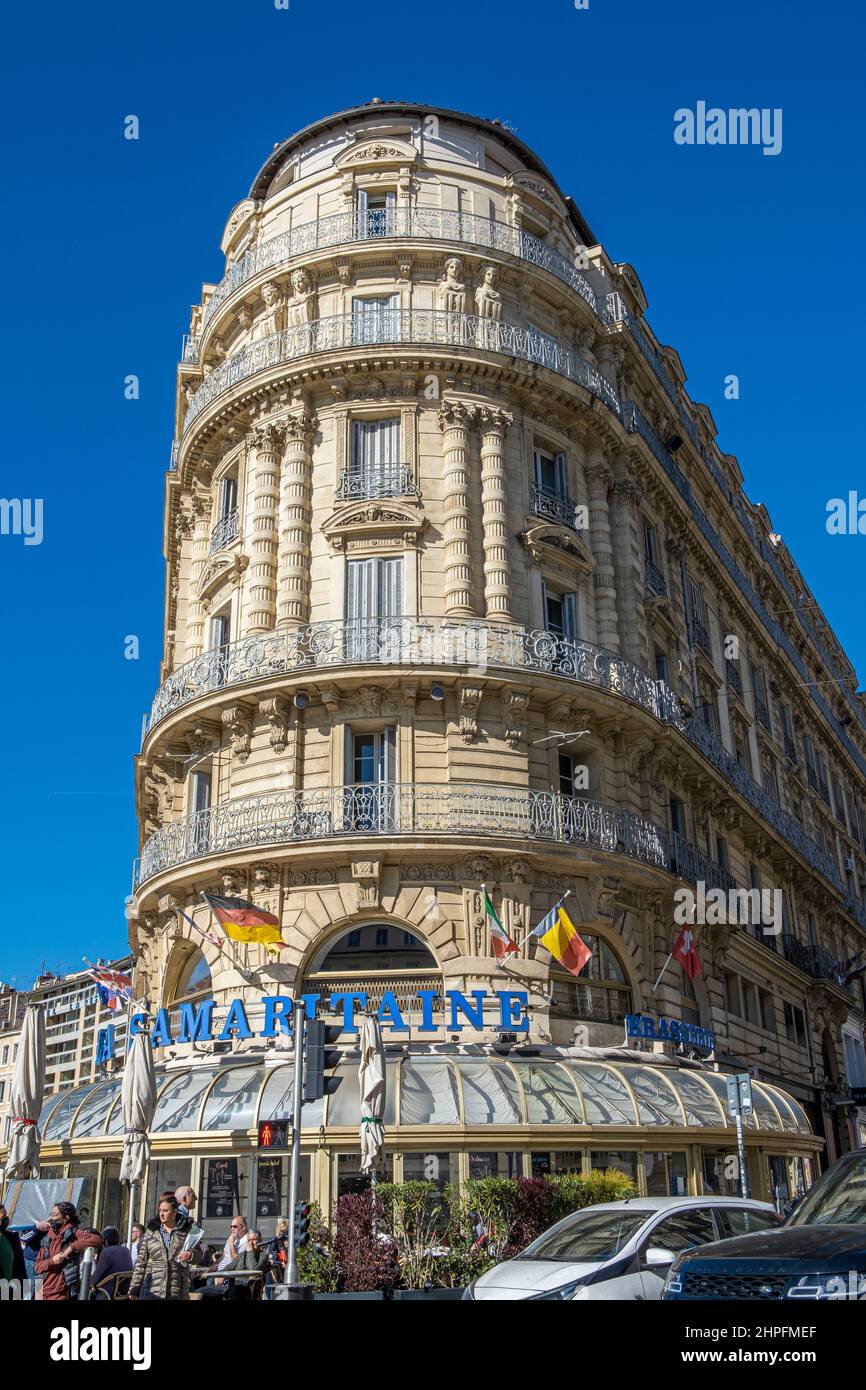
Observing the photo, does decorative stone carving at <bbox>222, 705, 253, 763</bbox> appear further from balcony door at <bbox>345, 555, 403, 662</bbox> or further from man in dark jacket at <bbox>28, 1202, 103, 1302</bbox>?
man in dark jacket at <bbox>28, 1202, 103, 1302</bbox>

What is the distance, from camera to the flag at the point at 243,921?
20.5 metres

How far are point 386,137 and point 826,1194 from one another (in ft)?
87.5

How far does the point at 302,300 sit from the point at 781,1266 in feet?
80.5

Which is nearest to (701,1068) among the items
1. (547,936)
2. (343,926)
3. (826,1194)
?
(547,936)

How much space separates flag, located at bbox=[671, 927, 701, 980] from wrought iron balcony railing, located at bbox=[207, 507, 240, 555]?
12.9 metres

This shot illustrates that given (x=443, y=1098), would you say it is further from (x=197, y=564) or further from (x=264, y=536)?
(x=197, y=564)

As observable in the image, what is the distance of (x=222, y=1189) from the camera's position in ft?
61.3

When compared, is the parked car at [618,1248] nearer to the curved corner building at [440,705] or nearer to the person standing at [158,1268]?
the person standing at [158,1268]

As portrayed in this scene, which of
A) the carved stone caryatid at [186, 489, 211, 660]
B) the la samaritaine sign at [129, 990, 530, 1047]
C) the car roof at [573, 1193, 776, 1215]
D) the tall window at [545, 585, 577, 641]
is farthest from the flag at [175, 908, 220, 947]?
the car roof at [573, 1193, 776, 1215]

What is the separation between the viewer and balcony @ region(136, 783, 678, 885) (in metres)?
21.4

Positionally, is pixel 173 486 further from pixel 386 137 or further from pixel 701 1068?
pixel 701 1068

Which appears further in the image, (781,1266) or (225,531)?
(225,531)

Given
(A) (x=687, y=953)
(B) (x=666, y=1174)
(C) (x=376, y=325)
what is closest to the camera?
(B) (x=666, y=1174)

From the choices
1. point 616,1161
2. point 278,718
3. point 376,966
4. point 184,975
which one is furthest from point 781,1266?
point 184,975
